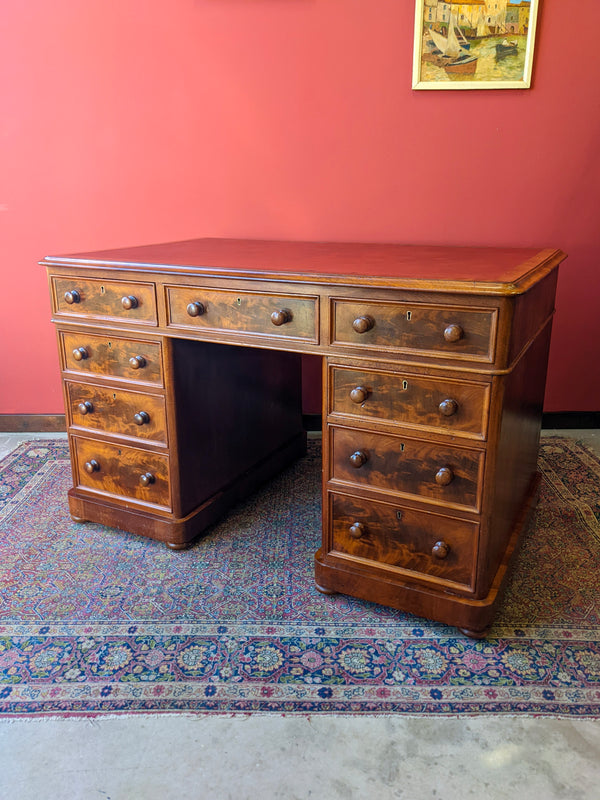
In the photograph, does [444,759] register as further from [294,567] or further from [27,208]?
[27,208]

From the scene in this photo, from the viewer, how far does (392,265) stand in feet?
6.18

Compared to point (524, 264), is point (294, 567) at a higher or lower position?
lower

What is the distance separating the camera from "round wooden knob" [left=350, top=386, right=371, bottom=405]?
5.74 ft

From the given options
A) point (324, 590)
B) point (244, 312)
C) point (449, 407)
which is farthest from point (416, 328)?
point (324, 590)

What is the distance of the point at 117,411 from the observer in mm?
2242

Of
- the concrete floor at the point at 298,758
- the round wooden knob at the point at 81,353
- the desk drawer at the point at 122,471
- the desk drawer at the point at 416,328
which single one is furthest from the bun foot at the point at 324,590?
the round wooden knob at the point at 81,353

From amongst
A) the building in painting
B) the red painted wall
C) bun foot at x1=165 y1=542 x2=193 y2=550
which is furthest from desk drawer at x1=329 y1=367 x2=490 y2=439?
the building in painting

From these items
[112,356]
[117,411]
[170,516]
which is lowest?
[170,516]

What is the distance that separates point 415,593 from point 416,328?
76cm

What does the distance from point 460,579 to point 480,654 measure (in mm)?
200

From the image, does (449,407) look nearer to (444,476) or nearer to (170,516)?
(444,476)

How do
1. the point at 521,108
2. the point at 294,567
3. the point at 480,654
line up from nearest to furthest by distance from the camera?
the point at 480,654 < the point at 294,567 < the point at 521,108

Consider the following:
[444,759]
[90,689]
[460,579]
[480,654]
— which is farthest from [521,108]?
[90,689]

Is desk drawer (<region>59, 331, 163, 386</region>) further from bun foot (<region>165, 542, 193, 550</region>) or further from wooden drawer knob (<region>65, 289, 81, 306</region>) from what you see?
bun foot (<region>165, 542, 193, 550</region>)
